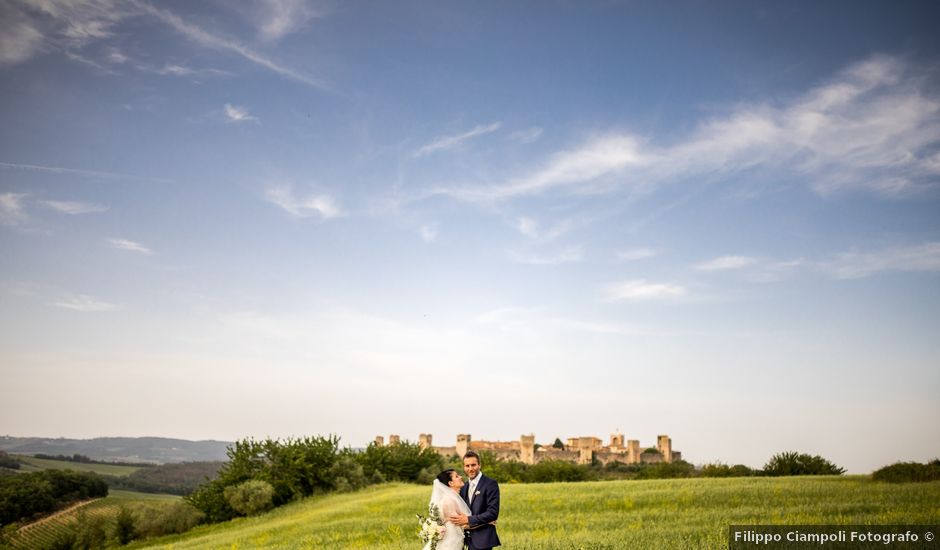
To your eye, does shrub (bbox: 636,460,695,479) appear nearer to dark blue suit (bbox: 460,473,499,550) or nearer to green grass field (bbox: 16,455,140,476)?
dark blue suit (bbox: 460,473,499,550)

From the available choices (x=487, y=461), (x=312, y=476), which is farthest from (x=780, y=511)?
(x=487, y=461)

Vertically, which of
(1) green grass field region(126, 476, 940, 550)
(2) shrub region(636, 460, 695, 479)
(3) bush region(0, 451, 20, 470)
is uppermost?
→ (1) green grass field region(126, 476, 940, 550)

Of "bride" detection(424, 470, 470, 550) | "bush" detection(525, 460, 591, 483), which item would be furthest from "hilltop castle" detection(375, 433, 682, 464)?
"bride" detection(424, 470, 470, 550)

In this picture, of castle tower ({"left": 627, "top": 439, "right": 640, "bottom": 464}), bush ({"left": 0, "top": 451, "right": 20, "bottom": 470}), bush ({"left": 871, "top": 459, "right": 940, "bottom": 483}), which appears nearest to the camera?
bush ({"left": 871, "top": 459, "right": 940, "bottom": 483})

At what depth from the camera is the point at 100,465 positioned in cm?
16575

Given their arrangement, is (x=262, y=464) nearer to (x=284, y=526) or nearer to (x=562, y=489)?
(x=284, y=526)

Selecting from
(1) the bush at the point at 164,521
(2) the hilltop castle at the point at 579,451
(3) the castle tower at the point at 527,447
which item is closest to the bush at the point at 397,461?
(1) the bush at the point at 164,521

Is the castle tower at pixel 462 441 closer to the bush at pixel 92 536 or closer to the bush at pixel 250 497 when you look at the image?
the bush at pixel 92 536

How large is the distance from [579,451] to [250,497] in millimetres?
138642

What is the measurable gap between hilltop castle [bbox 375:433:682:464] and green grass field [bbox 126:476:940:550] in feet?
443

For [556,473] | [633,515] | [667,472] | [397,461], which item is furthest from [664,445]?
[633,515]

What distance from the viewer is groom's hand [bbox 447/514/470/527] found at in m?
10.4

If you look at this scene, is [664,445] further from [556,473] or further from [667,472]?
[667,472]

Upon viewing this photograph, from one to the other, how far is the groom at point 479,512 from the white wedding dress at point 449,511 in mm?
133
